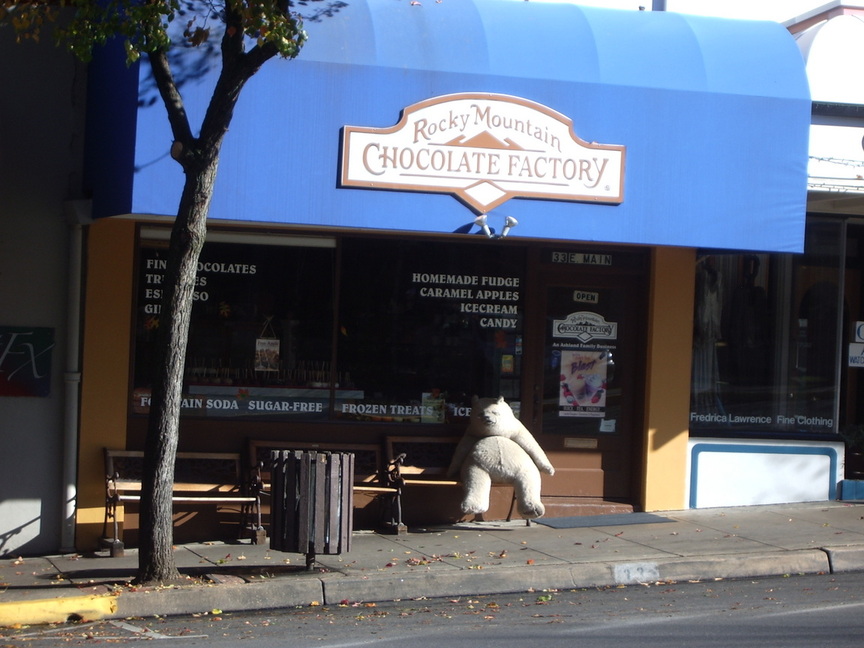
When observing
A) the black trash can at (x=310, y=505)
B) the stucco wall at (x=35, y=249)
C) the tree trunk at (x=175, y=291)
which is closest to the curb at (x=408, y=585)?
the black trash can at (x=310, y=505)

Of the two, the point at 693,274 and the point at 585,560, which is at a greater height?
the point at 693,274

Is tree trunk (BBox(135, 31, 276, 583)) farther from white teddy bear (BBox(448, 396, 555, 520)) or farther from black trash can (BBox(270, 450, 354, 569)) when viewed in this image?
white teddy bear (BBox(448, 396, 555, 520))

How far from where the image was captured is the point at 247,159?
8805 millimetres

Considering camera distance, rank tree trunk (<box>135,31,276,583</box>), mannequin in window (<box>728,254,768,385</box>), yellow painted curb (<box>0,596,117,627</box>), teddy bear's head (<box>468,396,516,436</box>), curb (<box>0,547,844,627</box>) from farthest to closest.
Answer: mannequin in window (<box>728,254,768,385</box>) < teddy bear's head (<box>468,396,516,436</box>) < tree trunk (<box>135,31,276,583</box>) < curb (<box>0,547,844,627</box>) < yellow painted curb (<box>0,596,117,627</box>)

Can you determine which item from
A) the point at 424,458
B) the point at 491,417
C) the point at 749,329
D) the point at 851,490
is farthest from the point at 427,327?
the point at 851,490

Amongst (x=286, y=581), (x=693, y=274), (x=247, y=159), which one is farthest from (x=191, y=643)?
(x=693, y=274)

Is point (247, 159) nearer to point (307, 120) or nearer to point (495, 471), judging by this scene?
point (307, 120)

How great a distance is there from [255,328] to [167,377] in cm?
239

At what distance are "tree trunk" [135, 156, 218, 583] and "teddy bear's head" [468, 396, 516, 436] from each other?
336 centimetres

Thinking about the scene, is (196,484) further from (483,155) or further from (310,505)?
Result: (483,155)

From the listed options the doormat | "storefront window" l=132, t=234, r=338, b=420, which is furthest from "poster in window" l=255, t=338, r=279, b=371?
the doormat

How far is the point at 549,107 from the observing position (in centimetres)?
941

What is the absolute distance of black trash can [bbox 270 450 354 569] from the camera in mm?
7973

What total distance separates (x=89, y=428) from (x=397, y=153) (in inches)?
141
